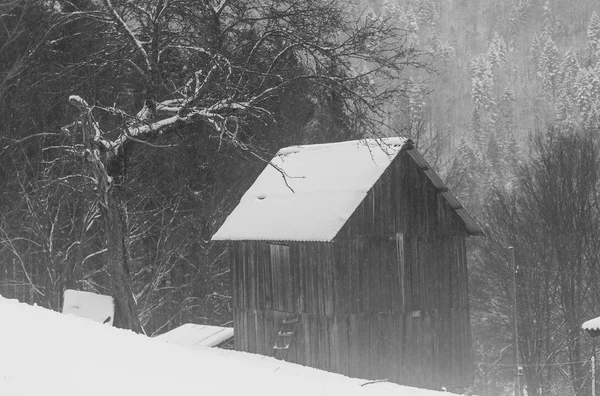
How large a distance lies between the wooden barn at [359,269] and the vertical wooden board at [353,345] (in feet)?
0.08

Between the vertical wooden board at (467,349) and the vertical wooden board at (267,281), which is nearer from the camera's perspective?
the vertical wooden board at (267,281)

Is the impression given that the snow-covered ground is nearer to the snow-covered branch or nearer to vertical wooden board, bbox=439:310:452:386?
the snow-covered branch

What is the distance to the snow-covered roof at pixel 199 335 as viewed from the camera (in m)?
19.8

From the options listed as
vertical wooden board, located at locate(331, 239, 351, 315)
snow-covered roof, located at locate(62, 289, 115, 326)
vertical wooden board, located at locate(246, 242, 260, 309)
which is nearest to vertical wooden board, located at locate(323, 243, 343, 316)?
vertical wooden board, located at locate(331, 239, 351, 315)

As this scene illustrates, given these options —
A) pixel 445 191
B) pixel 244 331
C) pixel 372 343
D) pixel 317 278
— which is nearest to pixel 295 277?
pixel 317 278

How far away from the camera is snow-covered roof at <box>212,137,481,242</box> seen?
1830 cm

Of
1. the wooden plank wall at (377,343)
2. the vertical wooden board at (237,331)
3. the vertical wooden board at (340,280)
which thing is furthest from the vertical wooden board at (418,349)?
the vertical wooden board at (237,331)

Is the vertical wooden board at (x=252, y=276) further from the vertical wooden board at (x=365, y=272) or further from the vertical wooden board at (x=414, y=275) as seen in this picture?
the vertical wooden board at (x=414, y=275)

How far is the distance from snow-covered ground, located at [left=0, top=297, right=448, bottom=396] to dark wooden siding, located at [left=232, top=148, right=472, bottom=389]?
7.70 metres

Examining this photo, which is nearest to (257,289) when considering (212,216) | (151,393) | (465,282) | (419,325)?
(419,325)

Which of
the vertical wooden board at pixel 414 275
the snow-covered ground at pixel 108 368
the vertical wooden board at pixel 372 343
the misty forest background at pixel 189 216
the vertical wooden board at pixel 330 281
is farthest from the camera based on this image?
the misty forest background at pixel 189 216

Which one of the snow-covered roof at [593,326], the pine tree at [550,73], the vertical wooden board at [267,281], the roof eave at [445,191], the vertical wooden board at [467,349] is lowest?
the vertical wooden board at [467,349]

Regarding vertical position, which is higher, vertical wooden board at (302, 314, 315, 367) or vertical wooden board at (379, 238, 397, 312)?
vertical wooden board at (379, 238, 397, 312)

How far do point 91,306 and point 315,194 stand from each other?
7.02 meters
